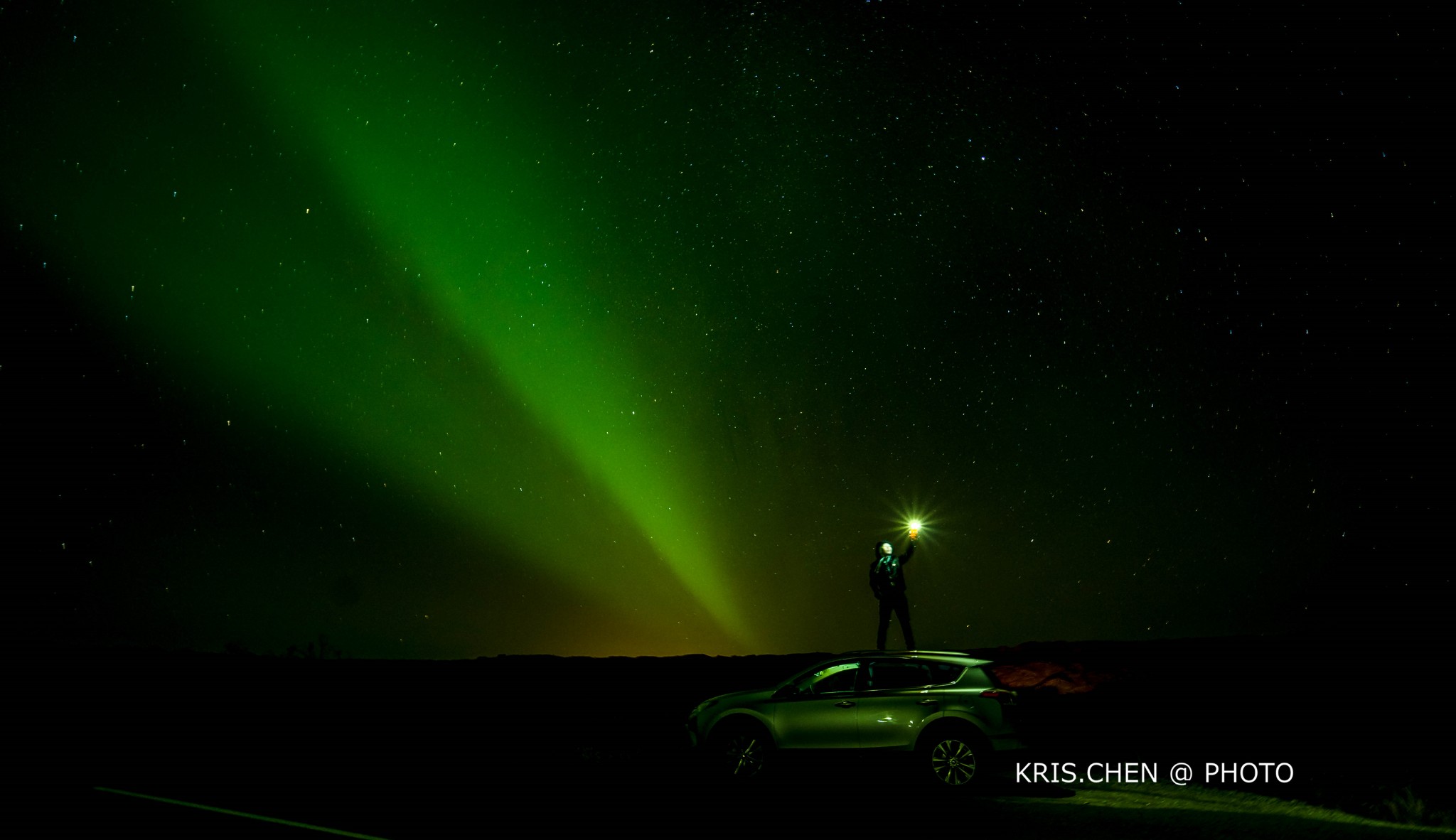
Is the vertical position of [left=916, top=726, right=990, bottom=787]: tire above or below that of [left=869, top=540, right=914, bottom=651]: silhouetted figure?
below

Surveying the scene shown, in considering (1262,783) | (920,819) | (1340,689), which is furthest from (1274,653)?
(920,819)

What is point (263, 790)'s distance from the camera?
461 inches

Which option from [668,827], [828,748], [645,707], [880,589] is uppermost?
[880,589]

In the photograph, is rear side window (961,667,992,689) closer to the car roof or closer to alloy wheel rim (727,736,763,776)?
the car roof

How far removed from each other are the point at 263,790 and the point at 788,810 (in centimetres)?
623

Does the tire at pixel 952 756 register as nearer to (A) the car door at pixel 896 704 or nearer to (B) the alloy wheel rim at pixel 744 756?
(A) the car door at pixel 896 704

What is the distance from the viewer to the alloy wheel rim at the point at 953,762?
10898 millimetres

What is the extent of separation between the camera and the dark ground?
9.53 m

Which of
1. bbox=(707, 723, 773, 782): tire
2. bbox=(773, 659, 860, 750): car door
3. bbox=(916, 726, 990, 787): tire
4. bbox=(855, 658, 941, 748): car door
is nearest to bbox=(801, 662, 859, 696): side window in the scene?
bbox=(773, 659, 860, 750): car door

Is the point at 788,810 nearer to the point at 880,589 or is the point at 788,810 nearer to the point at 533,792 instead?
the point at 533,792

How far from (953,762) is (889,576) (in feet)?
22.4

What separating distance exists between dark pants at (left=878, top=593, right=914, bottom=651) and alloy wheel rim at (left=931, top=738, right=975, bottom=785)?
21.7 feet

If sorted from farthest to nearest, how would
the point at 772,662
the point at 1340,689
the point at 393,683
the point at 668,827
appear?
the point at 393,683 → the point at 772,662 → the point at 1340,689 → the point at 668,827

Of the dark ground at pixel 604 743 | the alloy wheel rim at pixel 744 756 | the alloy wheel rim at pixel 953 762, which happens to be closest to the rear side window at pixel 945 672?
the alloy wheel rim at pixel 953 762
